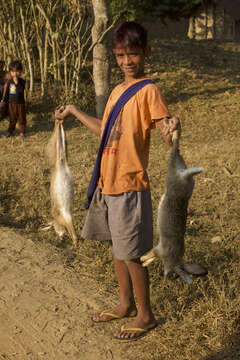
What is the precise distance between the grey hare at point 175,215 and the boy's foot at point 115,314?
2.32 ft

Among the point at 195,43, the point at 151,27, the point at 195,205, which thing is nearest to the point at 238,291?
the point at 195,205

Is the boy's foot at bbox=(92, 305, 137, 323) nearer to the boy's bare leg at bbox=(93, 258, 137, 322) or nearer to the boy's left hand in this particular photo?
the boy's bare leg at bbox=(93, 258, 137, 322)

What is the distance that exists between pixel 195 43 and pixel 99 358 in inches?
448

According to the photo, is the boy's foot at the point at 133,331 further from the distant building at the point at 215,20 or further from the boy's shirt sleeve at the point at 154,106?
the distant building at the point at 215,20

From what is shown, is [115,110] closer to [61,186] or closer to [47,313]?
[61,186]

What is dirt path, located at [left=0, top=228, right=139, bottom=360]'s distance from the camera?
259 cm

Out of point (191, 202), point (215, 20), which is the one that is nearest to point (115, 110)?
point (191, 202)

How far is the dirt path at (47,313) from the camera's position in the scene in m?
2.59

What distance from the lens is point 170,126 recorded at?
2.08 meters

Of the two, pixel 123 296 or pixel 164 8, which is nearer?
pixel 123 296

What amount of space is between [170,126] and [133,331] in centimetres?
124

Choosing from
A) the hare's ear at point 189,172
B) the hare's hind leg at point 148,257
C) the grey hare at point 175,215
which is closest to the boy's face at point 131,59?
the grey hare at point 175,215

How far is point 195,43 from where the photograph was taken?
41.4 ft

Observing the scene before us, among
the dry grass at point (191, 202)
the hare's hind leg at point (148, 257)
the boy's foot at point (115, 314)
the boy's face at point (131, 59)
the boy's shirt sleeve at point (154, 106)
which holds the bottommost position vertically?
the dry grass at point (191, 202)
